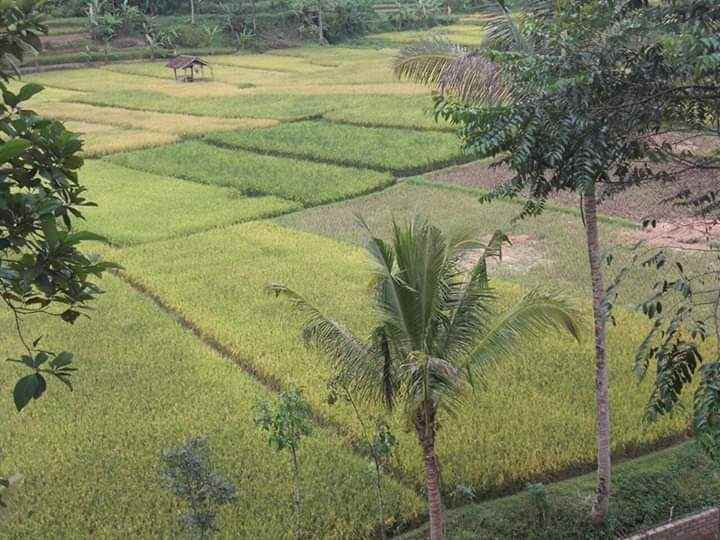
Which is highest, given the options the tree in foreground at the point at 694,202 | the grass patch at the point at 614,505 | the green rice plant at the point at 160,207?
the tree in foreground at the point at 694,202

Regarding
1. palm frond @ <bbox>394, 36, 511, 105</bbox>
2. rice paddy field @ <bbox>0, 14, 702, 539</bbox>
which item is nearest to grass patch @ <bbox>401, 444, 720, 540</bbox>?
rice paddy field @ <bbox>0, 14, 702, 539</bbox>

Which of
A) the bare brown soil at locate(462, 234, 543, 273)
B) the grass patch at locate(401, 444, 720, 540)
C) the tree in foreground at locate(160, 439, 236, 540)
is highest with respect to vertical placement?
the tree in foreground at locate(160, 439, 236, 540)

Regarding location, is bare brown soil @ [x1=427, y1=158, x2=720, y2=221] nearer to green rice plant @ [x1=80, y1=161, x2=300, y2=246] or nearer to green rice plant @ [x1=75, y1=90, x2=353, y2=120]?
green rice plant @ [x1=80, y1=161, x2=300, y2=246]

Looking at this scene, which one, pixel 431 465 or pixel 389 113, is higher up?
pixel 431 465

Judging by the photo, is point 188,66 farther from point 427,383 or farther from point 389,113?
point 427,383

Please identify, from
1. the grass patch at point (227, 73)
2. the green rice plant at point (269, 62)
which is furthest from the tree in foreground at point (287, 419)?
the green rice plant at point (269, 62)

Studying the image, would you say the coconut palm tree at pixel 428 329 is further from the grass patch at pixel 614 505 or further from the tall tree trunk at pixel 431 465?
the grass patch at pixel 614 505

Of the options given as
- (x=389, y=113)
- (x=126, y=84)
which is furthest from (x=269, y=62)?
(x=389, y=113)
